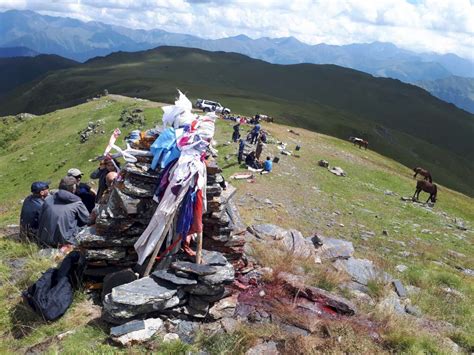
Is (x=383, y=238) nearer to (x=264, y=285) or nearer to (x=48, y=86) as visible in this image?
(x=264, y=285)

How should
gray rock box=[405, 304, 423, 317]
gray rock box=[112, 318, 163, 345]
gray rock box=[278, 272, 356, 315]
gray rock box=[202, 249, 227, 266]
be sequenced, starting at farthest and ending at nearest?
gray rock box=[405, 304, 423, 317] → gray rock box=[278, 272, 356, 315] → gray rock box=[202, 249, 227, 266] → gray rock box=[112, 318, 163, 345]

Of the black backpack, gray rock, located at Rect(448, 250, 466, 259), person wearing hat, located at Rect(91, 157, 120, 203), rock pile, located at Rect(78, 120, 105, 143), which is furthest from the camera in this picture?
rock pile, located at Rect(78, 120, 105, 143)

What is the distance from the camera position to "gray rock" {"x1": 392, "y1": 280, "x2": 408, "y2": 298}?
36.8 feet

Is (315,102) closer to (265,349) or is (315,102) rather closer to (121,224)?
(121,224)

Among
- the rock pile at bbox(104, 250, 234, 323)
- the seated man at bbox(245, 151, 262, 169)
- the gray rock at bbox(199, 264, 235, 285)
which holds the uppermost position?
the gray rock at bbox(199, 264, 235, 285)

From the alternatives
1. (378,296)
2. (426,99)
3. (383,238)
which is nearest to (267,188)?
(383,238)

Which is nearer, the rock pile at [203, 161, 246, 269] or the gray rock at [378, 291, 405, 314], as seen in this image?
the rock pile at [203, 161, 246, 269]

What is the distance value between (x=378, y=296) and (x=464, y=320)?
2.18 meters

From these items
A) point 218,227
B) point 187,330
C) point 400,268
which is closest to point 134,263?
point 187,330

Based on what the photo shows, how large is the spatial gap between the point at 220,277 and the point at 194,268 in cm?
56

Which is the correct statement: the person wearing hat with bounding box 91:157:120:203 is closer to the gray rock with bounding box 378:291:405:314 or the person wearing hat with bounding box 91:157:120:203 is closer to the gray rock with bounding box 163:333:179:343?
the gray rock with bounding box 163:333:179:343

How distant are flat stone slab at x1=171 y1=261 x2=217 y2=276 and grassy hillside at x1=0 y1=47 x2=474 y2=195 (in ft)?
204

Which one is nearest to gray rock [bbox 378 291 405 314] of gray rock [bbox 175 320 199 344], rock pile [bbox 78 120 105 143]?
gray rock [bbox 175 320 199 344]

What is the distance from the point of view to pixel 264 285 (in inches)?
367
